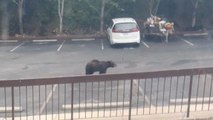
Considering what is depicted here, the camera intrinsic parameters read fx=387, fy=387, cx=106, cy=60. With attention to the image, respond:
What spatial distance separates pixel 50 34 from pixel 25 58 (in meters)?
5.59

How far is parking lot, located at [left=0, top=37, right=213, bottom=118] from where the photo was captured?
15.7 metres

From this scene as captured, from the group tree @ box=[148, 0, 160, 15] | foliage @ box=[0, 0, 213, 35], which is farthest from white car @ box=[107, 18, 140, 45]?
tree @ box=[148, 0, 160, 15]

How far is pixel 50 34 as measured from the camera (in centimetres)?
2355

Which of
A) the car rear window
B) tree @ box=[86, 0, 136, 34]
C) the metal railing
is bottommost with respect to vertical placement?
the metal railing

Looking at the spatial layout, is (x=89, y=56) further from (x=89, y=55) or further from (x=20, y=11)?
(x=20, y=11)

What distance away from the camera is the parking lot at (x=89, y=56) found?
1568cm

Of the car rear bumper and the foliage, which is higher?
the foliage

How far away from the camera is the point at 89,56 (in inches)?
732

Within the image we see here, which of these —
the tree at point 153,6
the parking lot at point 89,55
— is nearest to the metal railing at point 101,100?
the parking lot at point 89,55

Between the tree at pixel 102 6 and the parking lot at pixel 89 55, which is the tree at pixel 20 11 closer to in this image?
the parking lot at pixel 89 55

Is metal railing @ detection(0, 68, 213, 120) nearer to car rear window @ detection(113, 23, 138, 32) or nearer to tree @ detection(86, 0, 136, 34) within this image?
car rear window @ detection(113, 23, 138, 32)

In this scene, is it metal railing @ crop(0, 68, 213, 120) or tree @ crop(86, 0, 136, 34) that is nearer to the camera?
metal railing @ crop(0, 68, 213, 120)

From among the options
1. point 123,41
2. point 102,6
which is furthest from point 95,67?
point 102,6

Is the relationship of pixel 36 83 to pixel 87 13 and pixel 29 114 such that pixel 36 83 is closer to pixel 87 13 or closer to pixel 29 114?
pixel 29 114
